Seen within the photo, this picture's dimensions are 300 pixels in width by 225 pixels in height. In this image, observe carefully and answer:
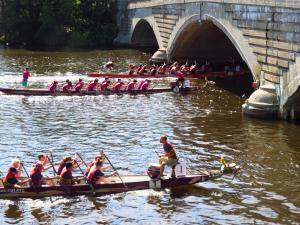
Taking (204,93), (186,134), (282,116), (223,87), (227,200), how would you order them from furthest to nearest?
(223,87) → (204,93) → (282,116) → (186,134) → (227,200)

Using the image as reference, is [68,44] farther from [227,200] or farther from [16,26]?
[227,200]

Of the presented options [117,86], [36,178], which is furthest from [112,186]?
[117,86]

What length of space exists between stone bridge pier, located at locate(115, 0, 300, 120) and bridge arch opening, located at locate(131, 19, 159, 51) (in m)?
20.1

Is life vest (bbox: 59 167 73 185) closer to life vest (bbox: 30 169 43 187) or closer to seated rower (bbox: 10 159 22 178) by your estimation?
life vest (bbox: 30 169 43 187)

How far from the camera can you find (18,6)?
7900 cm

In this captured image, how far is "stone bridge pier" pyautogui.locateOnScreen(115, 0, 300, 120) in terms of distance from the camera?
29.2 m

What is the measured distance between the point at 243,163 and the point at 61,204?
26.0 ft

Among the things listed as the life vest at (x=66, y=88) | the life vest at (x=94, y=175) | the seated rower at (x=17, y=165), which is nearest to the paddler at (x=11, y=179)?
the seated rower at (x=17, y=165)

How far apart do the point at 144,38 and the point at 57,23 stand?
12286mm

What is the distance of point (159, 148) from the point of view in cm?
2583

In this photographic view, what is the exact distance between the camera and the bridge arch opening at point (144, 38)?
7600 cm

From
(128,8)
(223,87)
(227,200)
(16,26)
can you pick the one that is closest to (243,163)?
(227,200)

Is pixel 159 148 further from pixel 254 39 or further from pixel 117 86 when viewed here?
pixel 117 86

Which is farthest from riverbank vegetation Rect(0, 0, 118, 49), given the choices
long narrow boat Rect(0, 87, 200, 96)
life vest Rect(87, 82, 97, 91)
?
life vest Rect(87, 82, 97, 91)
